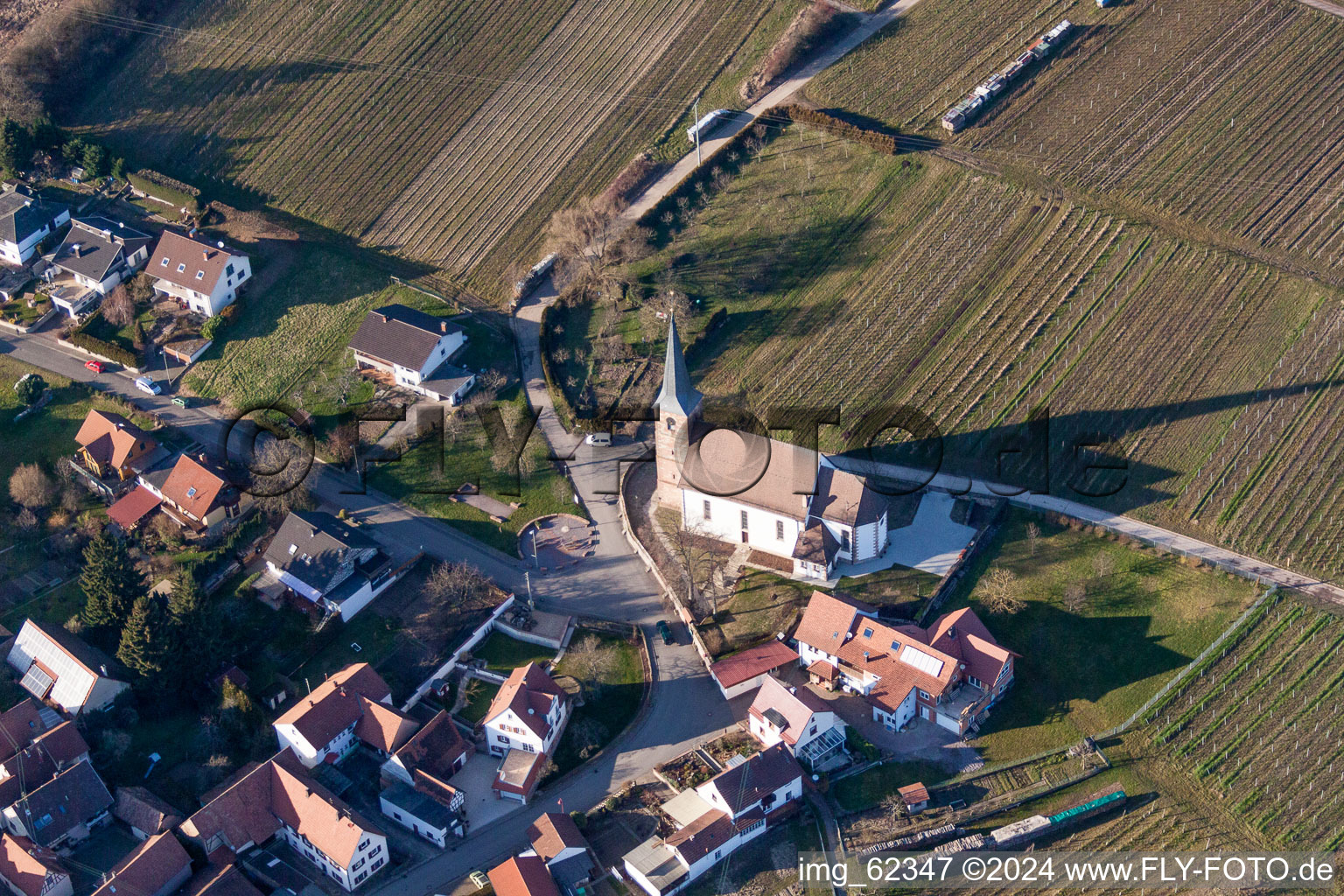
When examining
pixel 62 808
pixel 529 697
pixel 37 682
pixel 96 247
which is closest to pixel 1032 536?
pixel 529 697

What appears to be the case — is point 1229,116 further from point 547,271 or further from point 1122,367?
point 547,271

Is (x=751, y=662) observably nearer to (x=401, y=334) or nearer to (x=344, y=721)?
(x=344, y=721)

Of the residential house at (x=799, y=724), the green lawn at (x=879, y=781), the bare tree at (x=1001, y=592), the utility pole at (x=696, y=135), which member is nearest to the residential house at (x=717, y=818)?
the residential house at (x=799, y=724)

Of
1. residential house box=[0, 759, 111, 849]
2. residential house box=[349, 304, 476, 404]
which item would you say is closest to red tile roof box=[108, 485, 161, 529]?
residential house box=[349, 304, 476, 404]

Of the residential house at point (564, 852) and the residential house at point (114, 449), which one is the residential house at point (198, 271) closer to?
the residential house at point (114, 449)

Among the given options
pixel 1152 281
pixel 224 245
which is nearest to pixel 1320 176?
pixel 1152 281

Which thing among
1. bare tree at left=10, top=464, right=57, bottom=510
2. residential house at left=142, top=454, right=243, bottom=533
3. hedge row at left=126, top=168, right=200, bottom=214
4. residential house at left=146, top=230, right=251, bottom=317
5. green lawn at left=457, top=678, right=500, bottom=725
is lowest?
green lawn at left=457, top=678, right=500, bottom=725

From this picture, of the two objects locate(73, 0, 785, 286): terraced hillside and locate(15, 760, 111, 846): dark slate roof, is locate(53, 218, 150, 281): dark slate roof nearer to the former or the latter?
locate(73, 0, 785, 286): terraced hillside
